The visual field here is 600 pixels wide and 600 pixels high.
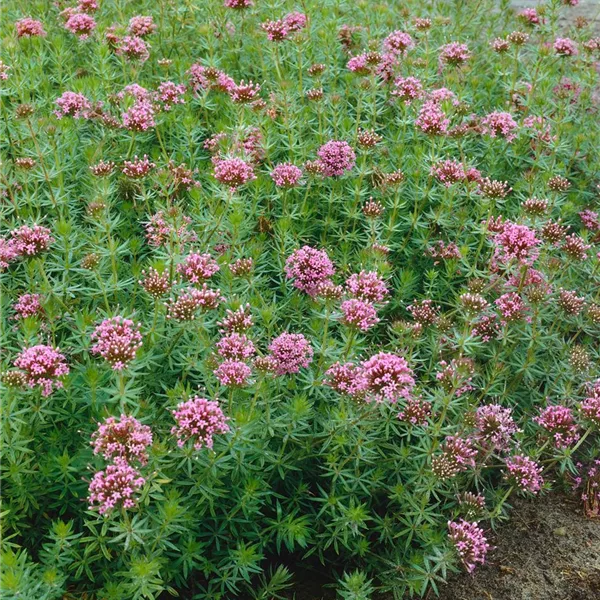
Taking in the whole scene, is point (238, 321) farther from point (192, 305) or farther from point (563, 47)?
point (563, 47)

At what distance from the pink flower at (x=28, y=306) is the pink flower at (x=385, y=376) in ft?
7.18

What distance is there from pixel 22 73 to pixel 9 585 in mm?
4906

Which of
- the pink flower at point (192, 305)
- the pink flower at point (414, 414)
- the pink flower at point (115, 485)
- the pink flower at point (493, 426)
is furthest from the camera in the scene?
the pink flower at point (493, 426)

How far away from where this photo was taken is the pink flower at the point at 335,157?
19.1 ft

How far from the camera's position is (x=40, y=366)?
391cm

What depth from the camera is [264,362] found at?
4.19 meters

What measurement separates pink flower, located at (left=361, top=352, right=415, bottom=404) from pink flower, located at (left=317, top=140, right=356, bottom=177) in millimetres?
2265

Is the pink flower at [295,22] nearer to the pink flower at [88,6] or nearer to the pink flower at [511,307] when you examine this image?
the pink flower at [88,6]

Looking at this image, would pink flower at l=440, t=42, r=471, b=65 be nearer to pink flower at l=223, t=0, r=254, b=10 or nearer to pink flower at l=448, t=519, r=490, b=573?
pink flower at l=223, t=0, r=254, b=10

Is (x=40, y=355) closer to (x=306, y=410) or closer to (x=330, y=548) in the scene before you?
(x=306, y=410)

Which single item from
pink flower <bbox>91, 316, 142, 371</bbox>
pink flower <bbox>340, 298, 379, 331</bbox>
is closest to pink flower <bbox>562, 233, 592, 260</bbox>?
pink flower <bbox>340, 298, 379, 331</bbox>

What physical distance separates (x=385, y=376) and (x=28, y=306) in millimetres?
2356

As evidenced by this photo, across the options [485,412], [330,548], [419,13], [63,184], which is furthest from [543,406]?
[419,13]

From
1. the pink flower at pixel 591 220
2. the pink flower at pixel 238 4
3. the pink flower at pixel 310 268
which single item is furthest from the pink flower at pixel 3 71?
the pink flower at pixel 591 220
